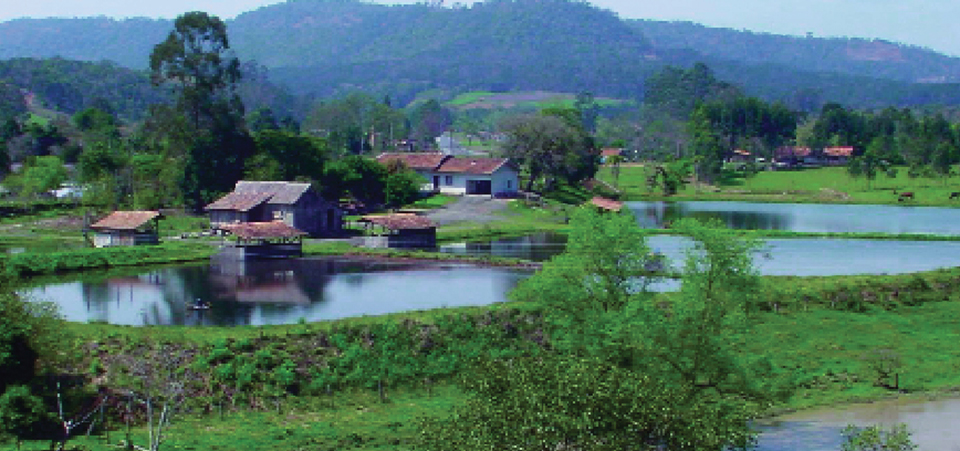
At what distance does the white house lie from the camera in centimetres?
7881

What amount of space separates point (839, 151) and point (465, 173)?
6246cm

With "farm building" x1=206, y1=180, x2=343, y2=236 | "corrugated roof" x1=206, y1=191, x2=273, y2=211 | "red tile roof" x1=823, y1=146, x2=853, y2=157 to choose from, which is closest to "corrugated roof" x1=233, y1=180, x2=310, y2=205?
"farm building" x1=206, y1=180, x2=343, y2=236

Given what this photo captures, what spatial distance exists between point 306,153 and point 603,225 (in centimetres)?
4358

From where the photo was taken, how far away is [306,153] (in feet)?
228

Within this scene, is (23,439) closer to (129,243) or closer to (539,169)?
(129,243)

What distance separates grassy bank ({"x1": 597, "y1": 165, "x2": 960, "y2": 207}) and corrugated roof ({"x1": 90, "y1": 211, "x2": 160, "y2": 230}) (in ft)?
157

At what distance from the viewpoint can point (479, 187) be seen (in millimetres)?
79062

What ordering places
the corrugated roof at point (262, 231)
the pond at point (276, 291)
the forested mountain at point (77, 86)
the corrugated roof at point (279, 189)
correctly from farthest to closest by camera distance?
the forested mountain at point (77, 86) → the corrugated roof at point (279, 189) → the corrugated roof at point (262, 231) → the pond at point (276, 291)

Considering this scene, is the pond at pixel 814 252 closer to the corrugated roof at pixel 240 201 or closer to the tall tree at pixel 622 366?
the corrugated roof at pixel 240 201

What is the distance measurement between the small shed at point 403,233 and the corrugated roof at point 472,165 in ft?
75.6

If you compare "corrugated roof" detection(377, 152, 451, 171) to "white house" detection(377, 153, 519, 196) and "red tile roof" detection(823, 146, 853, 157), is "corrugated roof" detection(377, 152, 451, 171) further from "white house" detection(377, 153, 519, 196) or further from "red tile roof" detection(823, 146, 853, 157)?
"red tile roof" detection(823, 146, 853, 157)

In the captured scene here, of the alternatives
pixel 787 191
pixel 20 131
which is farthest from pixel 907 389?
pixel 20 131

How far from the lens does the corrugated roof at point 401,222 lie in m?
54.0

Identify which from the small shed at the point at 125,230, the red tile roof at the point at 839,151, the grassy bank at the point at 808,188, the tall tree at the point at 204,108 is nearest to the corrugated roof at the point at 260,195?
the tall tree at the point at 204,108
